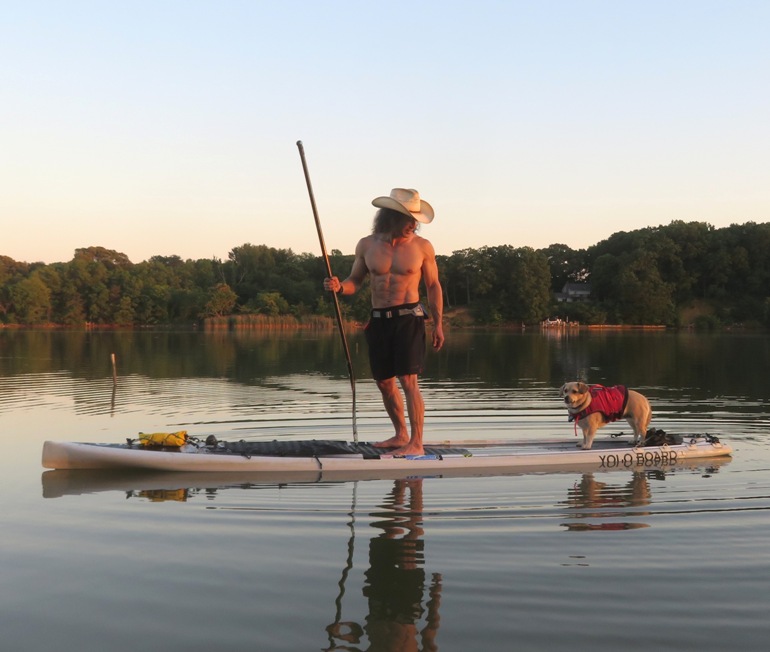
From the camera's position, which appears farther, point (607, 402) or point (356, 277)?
point (607, 402)

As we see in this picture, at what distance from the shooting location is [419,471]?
27.5 ft

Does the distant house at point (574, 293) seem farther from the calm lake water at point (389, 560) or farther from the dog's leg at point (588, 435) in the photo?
the calm lake water at point (389, 560)

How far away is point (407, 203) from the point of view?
27.9 ft

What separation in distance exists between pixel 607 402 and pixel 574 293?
121 meters

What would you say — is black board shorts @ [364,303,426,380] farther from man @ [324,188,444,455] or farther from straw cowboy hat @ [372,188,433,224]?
straw cowboy hat @ [372,188,433,224]

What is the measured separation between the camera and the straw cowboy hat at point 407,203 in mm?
8484

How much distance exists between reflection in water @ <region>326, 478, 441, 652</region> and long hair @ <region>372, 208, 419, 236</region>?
322cm

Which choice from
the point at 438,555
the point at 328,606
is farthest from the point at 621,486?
the point at 328,606

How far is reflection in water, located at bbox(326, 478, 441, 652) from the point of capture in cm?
405

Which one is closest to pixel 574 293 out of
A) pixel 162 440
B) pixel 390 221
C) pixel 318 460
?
pixel 390 221

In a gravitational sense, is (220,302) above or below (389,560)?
above

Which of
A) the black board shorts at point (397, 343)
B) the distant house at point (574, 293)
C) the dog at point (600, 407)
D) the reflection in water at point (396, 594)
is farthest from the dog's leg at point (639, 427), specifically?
the distant house at point (574, 293)

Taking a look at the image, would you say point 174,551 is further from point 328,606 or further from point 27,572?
point 328,606

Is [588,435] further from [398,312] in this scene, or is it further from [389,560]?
[389,560]
